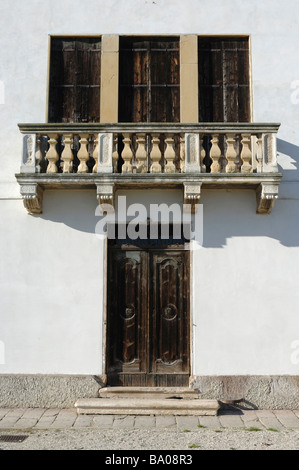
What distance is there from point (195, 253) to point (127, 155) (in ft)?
6.52

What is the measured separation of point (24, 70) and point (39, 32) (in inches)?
30.3

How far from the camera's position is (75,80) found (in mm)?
9117

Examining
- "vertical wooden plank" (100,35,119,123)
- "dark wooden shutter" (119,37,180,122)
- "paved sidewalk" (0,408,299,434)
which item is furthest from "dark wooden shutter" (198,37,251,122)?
"paved sidewalk" (0,408,299,434)

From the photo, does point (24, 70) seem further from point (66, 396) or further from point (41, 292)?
point (66, 396)

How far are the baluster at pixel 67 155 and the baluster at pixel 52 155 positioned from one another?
12 cm

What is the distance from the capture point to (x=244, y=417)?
7680 millimetres

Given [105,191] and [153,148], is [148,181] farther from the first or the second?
[105,191]

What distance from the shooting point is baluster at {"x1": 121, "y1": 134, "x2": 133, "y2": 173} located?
8.25 meters

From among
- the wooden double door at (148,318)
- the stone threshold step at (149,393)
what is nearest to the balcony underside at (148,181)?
the wooden double door at (148,318)

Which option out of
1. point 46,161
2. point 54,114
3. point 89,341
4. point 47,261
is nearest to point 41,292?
point 47,261

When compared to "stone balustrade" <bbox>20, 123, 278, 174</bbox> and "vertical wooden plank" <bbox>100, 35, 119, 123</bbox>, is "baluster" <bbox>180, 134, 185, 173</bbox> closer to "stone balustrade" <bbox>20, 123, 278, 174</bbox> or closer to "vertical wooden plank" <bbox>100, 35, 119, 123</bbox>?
"stone balustrade" <bbox>20, 123, 278, 174</bbox>

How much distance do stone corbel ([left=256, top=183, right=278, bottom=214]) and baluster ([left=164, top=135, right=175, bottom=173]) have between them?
1.48m

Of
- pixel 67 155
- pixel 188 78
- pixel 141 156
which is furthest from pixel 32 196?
pixel 188 78

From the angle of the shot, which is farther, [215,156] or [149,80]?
[149,80]
